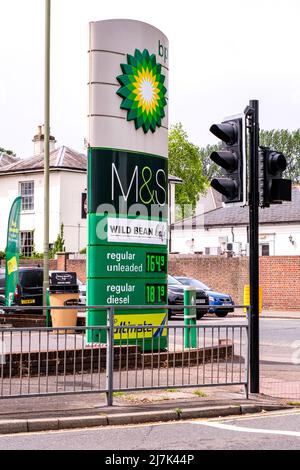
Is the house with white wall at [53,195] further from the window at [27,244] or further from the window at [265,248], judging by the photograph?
the window at [265,248]

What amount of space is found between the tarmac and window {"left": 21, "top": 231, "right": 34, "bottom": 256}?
1547 inches

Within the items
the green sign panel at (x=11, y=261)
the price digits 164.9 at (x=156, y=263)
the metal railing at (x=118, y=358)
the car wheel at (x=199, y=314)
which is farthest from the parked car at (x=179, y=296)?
the metal railing at (x=118, y=358)

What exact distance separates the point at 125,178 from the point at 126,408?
18.8ft

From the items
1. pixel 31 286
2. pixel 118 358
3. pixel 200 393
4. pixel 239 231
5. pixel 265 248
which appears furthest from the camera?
pixel 239 231

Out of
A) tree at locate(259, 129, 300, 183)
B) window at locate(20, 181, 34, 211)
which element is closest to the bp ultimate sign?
window at locate(20, 181, 34, 211)

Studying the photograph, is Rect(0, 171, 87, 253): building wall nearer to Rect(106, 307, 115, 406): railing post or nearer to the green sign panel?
the green sign panel

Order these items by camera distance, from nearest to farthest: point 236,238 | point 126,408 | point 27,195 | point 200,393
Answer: point 126,408
point 200,393
point 27,195
point 236,238

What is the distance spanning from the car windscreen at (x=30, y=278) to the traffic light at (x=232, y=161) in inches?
625

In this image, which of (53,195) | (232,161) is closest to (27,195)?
(53,195)

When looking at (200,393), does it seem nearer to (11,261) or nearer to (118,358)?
(118,358)

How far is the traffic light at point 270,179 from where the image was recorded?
1074 centimetres

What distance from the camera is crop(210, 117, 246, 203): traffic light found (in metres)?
10.7

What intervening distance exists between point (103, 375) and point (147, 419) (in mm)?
1636

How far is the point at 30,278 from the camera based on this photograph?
2598cm
